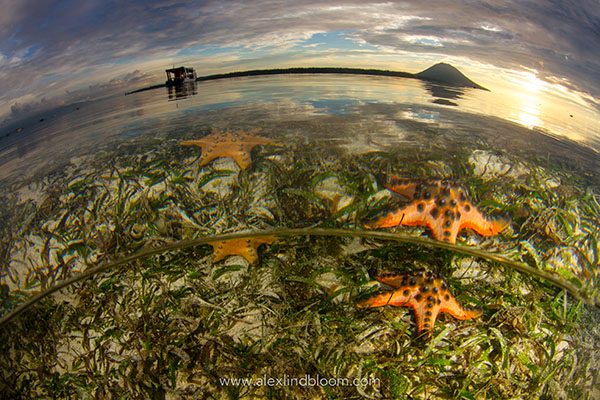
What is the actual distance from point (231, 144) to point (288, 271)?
126cm

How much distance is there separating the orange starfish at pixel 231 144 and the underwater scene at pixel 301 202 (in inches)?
0.8

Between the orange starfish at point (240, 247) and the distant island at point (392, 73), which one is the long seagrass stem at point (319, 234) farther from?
the distant island at point (392, 73)

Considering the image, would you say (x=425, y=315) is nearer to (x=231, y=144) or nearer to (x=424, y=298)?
(x=424, y=298)

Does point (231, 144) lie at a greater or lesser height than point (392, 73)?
lesser

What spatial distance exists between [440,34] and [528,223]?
1.67 metres

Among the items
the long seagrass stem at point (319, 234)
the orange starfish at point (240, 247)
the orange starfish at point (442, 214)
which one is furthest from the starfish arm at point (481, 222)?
the orange starfish at point (240, 247)

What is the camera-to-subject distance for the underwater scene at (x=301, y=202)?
1.99m

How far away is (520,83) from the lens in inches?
80.4

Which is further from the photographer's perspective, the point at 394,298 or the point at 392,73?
the point at 392,73

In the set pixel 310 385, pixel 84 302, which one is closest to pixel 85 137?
pixel 84 302

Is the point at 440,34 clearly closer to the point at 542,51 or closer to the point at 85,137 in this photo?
the point at 542,51

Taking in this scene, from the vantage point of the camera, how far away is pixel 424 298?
1.96 m

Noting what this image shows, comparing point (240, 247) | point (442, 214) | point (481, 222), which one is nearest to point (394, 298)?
point (442, 214)

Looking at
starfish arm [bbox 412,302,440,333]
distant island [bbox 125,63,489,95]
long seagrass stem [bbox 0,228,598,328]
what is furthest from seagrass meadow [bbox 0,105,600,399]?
distant island [bbox 125,63,489,95]
